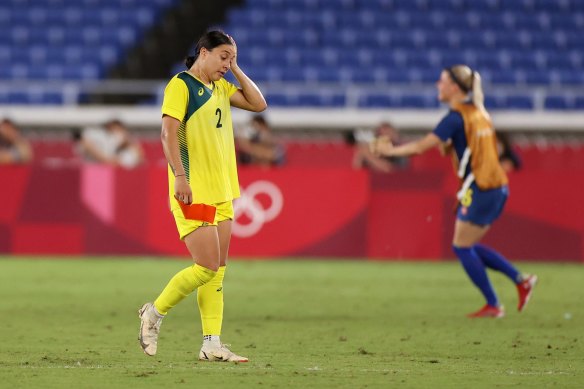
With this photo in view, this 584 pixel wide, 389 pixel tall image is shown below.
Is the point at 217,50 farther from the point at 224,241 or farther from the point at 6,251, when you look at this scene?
the point at 6,251

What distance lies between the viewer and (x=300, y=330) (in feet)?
31.1

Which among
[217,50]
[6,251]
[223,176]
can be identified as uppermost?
[217,50]

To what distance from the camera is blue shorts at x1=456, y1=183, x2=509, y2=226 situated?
34.7 ft

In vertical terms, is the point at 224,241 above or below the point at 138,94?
below

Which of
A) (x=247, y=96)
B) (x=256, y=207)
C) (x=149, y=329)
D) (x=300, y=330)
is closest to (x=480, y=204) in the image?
(x=300, y=330)

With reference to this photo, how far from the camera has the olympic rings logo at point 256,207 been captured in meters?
16.4

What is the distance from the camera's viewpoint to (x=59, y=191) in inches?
660

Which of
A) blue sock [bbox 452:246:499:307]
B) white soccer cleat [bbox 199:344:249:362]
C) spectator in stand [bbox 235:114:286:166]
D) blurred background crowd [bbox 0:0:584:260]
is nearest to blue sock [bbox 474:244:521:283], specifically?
blue sock [bbox 452:246:499:307]

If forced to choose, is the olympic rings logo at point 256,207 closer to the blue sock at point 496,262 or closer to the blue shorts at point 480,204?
the blue sock at point 496,262

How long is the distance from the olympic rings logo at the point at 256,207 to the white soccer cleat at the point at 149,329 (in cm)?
881

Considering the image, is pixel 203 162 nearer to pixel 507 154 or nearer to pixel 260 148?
pixel 507 154

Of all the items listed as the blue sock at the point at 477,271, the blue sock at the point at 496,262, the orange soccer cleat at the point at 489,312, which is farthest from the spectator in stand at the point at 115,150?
the orange soccer cleat at the point at 489,312

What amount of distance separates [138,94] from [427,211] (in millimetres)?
9575

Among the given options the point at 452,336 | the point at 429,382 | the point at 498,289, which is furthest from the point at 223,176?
the point at 498,289
